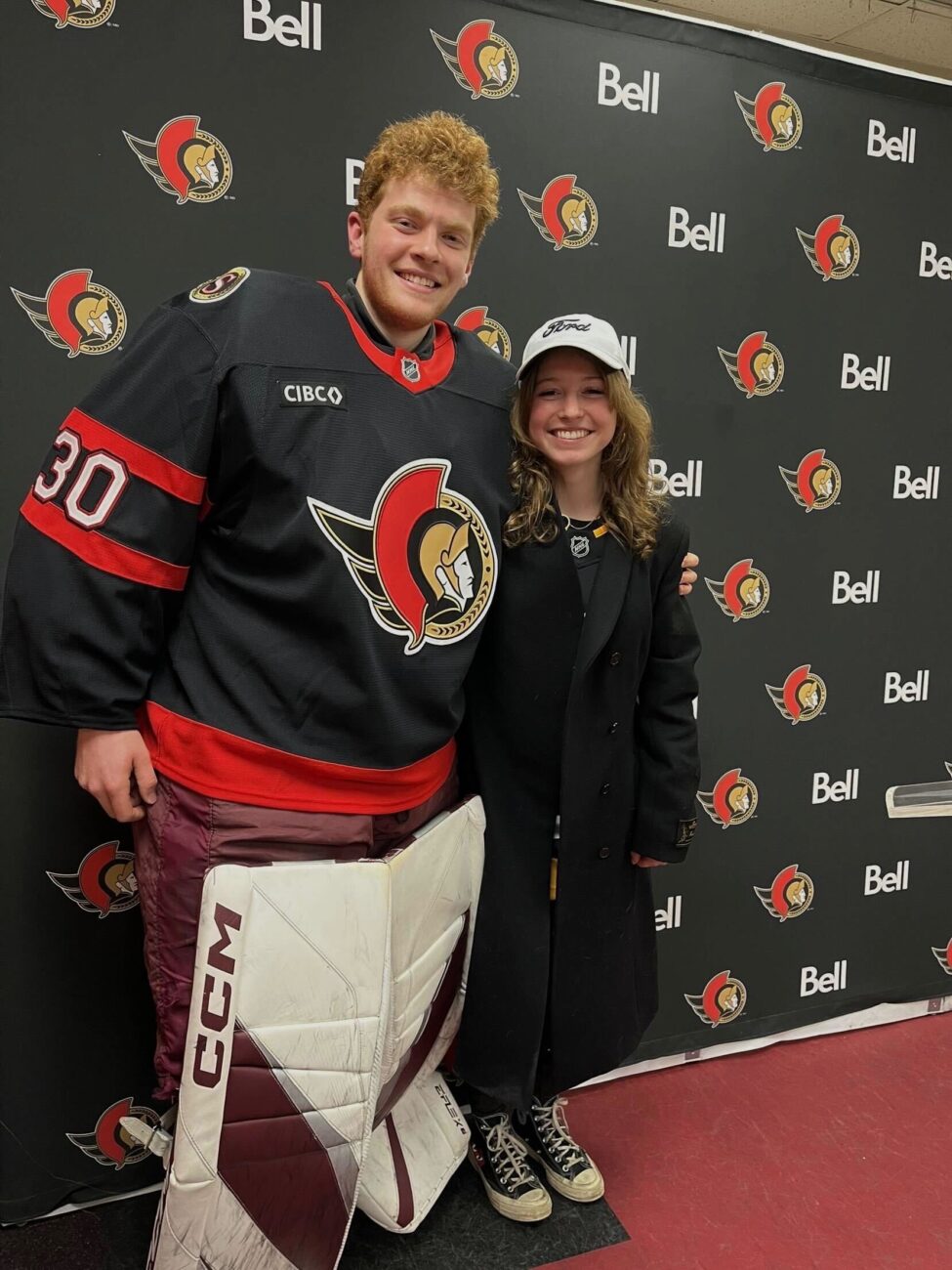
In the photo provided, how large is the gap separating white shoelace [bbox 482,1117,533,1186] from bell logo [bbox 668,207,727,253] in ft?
5.70

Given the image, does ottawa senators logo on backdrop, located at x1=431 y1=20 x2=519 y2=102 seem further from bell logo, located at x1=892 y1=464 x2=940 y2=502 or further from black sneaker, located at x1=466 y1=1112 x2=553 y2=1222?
black sneaker, located at x1=466 y1=1112 x2=553 y2=1222

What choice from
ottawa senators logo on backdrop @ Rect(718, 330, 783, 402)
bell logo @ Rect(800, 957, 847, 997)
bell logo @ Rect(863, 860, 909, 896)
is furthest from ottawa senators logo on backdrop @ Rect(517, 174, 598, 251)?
bell logo @ Rect(800, 957, 847, 997)

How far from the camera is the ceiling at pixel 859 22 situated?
296 centimetres

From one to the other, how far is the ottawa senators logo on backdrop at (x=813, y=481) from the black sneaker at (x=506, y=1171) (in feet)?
4.61

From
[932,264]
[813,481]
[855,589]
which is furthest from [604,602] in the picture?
[932,264]

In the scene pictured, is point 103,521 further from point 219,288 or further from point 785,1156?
point 785,1156

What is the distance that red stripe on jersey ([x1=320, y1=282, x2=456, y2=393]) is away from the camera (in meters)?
1.37

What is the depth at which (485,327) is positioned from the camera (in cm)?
184

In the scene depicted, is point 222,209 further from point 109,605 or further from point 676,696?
point 676,696

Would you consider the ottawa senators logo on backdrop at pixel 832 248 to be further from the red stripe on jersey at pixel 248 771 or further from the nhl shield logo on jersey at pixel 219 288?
the red stripe on jersey at pixel 248 771

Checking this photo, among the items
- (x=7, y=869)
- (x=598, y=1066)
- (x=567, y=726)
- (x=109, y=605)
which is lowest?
(x=598, y=1066)

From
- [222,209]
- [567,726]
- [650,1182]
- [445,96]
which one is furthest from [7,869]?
[445,96]

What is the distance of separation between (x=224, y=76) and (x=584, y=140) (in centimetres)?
66

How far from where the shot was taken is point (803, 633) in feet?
7.25
